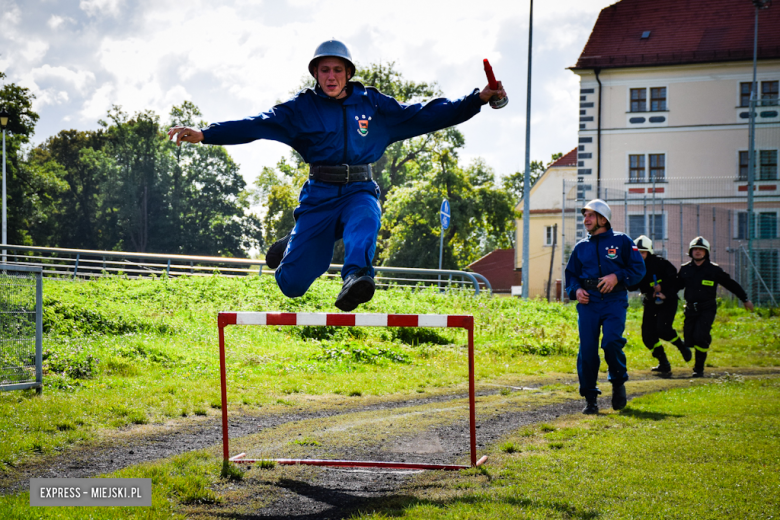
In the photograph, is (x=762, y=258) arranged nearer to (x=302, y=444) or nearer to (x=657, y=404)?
(x=657, y=404)

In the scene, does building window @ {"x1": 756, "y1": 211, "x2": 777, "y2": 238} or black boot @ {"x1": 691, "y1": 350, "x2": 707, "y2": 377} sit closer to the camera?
black boot @ {"x1": 691, "y1": 350, "x2": 707, "y2": 377}

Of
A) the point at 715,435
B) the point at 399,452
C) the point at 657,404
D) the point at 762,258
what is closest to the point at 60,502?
the point at 399,452

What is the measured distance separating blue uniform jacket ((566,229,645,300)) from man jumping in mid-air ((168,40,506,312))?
318 cm

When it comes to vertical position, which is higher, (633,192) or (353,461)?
(633,192)

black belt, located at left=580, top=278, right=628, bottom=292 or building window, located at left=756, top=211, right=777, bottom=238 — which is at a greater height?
building window, located at left=756, top=211, right=777, bottom=238

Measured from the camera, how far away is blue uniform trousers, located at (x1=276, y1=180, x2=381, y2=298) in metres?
5.90

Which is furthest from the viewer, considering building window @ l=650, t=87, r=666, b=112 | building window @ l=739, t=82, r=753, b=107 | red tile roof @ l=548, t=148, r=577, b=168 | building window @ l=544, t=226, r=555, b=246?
red tile roof @ l=548, t=148, r=577, b=168

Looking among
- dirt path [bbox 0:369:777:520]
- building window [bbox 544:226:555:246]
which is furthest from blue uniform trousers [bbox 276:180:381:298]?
building window [bbox 544:226:555:246]

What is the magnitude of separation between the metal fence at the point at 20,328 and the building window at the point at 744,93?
36256 millimetres

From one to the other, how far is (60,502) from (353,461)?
2.15 metres

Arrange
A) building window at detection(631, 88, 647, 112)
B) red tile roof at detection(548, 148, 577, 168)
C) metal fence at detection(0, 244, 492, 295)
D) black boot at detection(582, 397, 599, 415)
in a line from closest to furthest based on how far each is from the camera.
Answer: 1. black boot at detection(582, 397, 599, 415)
2. metal fence at detection(0, 244, 492, 295)
3. building window at detection(631, 88, 647, 112)
4. red tile roof at detection(548, 148, 577, 168)

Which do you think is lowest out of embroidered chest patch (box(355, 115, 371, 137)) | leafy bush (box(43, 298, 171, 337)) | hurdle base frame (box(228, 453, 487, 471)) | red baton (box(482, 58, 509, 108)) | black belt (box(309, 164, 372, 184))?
hurdle base frame (box(228, 453, 487, 471))

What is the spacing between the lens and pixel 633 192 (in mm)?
35469

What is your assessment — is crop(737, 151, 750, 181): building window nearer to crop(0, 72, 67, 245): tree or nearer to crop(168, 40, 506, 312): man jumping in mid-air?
crop(168, 40, 506, 312): man jumping in mid-air
